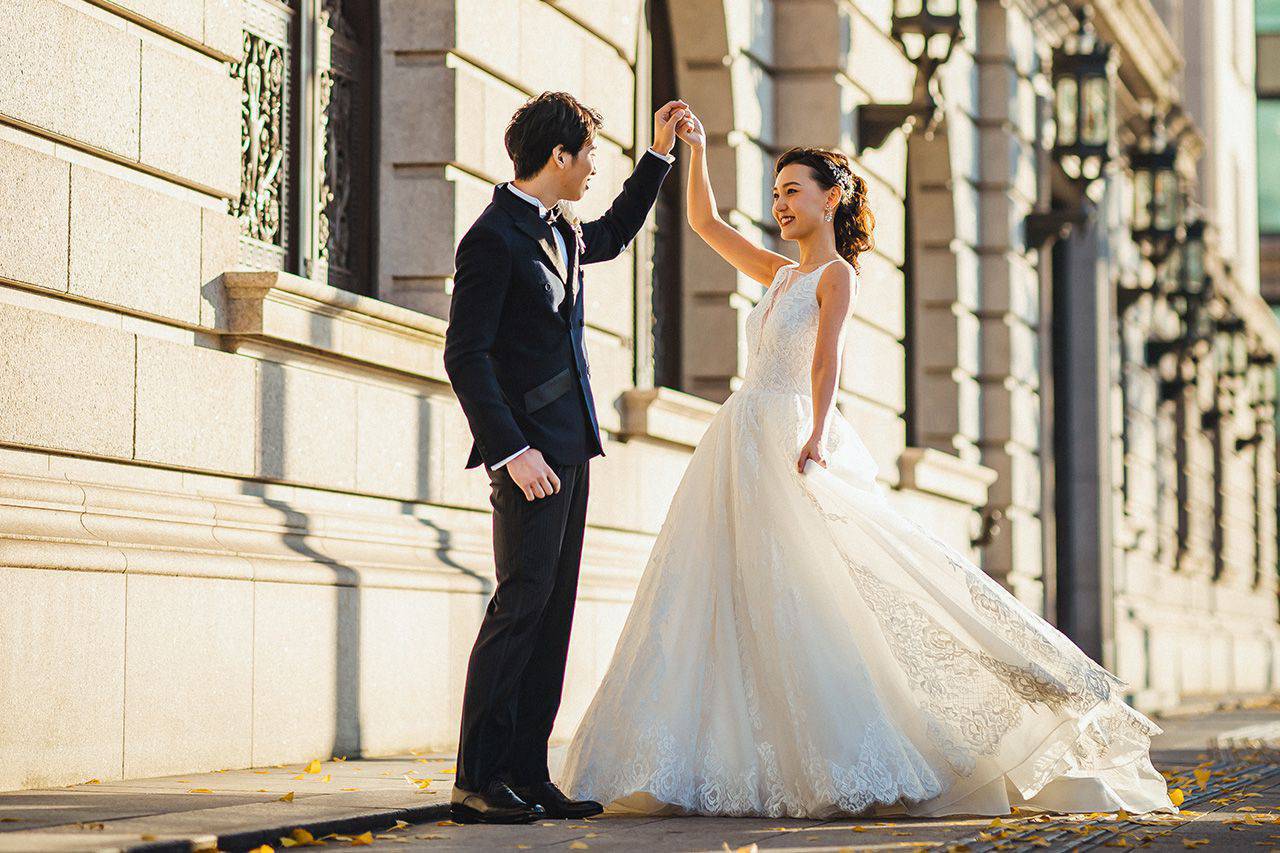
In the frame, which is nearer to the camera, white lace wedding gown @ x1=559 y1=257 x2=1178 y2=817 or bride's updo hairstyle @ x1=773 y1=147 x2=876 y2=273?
white lace wedding gown @ x1=559 y1=257 x2=1178 y2=817

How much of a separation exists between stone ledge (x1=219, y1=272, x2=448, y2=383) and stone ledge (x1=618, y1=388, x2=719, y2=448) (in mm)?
1864

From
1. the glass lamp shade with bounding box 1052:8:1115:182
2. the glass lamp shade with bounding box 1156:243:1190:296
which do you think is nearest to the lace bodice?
the glass lamp shade with bounding box 1052:8:1115:182

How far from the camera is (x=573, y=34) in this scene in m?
10.6

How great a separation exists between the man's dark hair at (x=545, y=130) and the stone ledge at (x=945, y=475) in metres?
9.28

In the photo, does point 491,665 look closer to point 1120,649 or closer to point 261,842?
point 261,842

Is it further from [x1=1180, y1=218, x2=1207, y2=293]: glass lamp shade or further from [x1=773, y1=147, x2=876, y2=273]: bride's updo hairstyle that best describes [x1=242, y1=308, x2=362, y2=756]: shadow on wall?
[x1=1180, y1=218, x2=1207, y2=293]: glass lamp shade

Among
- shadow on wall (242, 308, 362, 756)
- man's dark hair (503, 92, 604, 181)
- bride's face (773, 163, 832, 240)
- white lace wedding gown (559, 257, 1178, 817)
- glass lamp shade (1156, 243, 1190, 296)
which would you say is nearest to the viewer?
man's dark hair (503, 92, 604, 181)

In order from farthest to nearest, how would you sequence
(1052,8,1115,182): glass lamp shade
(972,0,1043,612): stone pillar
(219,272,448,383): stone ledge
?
(1052,8,1115,182): glass lamp shade < (972,0,1043,612): stone pillar < (219,272,448,383): stone ledge

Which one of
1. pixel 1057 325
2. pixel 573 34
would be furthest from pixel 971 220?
pixel 573 34

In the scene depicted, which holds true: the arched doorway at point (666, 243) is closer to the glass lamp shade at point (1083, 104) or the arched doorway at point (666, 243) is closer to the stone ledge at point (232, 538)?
the stone ledge at point (232, 538)

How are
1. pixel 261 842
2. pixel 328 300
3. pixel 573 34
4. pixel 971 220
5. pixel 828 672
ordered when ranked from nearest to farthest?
1. pixel 261 842
2. pixel 828 672
3. pixel 328 300
4. pixel 573 34
5. pixel 971 220

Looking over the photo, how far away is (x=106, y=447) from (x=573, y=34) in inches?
168

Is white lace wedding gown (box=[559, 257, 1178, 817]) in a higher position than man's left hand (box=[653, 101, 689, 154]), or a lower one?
lower

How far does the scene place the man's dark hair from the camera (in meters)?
6.29
